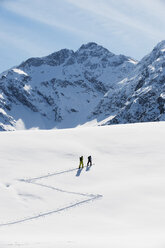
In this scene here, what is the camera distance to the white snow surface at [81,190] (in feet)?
60.2

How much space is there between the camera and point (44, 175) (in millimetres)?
28359

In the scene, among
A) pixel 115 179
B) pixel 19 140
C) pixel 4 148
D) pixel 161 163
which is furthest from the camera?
pixel 19 140

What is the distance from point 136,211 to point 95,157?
11.8m

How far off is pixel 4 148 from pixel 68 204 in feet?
38.5

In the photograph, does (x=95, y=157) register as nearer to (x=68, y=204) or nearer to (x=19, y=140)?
(x=19, y=140)

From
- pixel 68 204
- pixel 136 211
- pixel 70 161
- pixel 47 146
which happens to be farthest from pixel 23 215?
pixel 47 146

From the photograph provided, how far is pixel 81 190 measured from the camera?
25.8 meters

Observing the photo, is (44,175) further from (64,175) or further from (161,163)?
(161,163)

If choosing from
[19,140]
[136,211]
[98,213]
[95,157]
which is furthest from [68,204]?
[19,140]

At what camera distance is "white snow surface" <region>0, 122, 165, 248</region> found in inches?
723

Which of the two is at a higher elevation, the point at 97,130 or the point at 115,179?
the point at 97,130

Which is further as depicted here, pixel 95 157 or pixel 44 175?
pixel 95 157

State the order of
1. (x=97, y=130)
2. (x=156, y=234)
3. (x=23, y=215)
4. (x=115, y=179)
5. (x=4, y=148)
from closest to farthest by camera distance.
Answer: (x=156, y=234)
(x=23, y=215)
(x=115, y=179)
(x=4, y=148)
(x=97, y=130)

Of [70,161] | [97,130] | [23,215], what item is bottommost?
[23,215]
